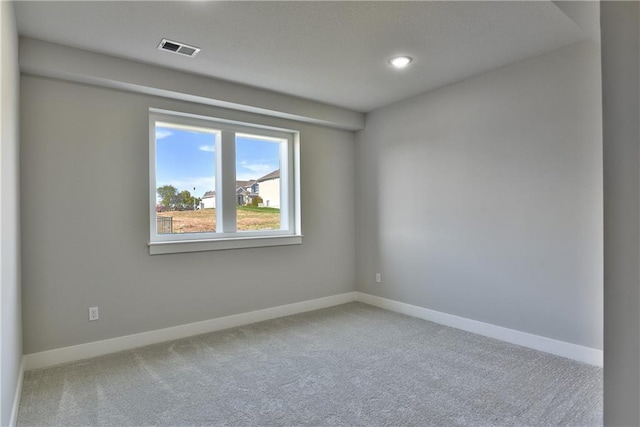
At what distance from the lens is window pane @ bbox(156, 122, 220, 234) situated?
3404mm

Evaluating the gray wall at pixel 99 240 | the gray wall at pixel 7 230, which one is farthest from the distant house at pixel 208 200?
the gray wall at pixel 7 230

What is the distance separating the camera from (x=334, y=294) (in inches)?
178

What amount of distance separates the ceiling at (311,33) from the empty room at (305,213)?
2 cm

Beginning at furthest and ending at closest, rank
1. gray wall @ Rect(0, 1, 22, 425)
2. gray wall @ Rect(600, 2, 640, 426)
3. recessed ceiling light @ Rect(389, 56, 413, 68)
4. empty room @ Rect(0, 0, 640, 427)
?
recessed ceiling light @ Rect(389, 56, 413, 68) < empty room @ Rect(0, 0, 640, 427) < gray wall @ Rect(0, 1, 22, 425) < gray wall @ Rect(600, 2, 640, 426)

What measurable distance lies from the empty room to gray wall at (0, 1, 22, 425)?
33 millimetres

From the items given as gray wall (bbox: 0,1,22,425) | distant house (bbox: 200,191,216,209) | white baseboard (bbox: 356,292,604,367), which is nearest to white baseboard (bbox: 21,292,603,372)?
white baseboard (bbox: 356,292,604,367)

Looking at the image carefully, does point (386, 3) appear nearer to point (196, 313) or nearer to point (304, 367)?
point (304, 367)

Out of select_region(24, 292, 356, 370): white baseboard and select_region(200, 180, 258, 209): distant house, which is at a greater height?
select_region(200, 180, 258, 209): distant house

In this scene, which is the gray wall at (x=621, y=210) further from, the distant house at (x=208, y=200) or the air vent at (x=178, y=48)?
the distant house at (x=208, y=200)

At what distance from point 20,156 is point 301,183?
2543 millimetres

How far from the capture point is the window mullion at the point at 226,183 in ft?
12.3

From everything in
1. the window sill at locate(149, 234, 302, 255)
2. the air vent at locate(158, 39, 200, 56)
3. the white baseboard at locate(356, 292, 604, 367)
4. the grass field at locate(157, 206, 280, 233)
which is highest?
the air vent at locate(158, 39, 200, 56)

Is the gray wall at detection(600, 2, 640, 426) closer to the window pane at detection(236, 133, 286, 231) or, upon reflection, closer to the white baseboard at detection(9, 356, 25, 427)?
the white baseboard at detection(9, 356, 25, 427)

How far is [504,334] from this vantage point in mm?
3170
